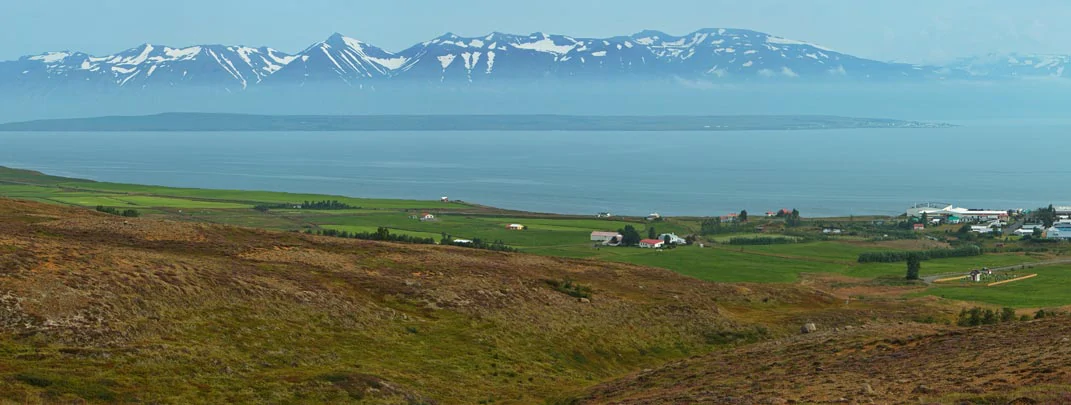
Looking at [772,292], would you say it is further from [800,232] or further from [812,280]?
[800,232]

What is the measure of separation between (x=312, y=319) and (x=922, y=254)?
7009 cm

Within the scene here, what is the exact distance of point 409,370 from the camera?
88.7 feet

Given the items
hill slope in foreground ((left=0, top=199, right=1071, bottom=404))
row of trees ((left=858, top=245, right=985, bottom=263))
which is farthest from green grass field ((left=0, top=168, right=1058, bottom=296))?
hill slope in foreground ((left=0, top=199, right=1071, bottom=404))

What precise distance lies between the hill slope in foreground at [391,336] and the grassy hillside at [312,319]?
95mm

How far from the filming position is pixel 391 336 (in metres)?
31.0

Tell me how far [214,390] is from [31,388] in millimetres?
3622

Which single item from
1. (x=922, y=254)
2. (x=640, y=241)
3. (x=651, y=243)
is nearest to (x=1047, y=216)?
(x=922, y=254)

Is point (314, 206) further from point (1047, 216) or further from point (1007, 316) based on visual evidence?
point (1007, 316)

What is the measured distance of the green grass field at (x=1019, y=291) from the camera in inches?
2246

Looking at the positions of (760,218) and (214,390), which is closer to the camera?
(214,390)

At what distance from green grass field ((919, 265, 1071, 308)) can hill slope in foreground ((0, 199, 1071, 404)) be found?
44.1ft

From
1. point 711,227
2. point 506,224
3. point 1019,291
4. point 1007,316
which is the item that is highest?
point 711,227

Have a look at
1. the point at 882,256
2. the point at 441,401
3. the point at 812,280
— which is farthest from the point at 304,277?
the point at 882,256

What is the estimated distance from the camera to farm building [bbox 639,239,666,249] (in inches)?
3714
